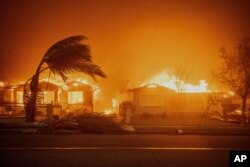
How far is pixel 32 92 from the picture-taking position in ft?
68.7

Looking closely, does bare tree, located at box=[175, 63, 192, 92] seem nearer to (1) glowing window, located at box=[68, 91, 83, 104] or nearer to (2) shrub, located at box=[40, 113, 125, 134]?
(1) glowing window, located at box=[68, 91, 83, 104]

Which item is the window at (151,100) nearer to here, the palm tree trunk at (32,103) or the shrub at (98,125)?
the palm tree trunk at (32,103)

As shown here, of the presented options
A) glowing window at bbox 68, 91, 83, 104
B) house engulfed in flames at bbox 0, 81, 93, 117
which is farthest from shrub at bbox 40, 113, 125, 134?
glowing window at bbox 68, 91, 83, 104

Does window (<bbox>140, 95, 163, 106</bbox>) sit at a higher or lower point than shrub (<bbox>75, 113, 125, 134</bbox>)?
higher

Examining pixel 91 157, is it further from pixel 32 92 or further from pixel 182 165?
pixel 32 92

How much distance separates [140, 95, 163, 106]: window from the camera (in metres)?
37.9

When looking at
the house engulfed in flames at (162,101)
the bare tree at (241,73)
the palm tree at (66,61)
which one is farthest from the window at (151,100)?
the palm tree at (66,61)

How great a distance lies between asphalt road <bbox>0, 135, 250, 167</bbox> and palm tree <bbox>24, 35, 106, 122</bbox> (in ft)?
21.9

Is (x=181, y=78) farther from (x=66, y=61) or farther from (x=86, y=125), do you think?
(x=86, y=125)

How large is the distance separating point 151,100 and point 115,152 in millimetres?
26798

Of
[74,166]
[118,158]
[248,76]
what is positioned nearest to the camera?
[74,166]

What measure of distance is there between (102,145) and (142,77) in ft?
189

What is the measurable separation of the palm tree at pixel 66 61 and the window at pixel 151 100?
57.5ft

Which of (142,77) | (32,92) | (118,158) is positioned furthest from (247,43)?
(142,77)
